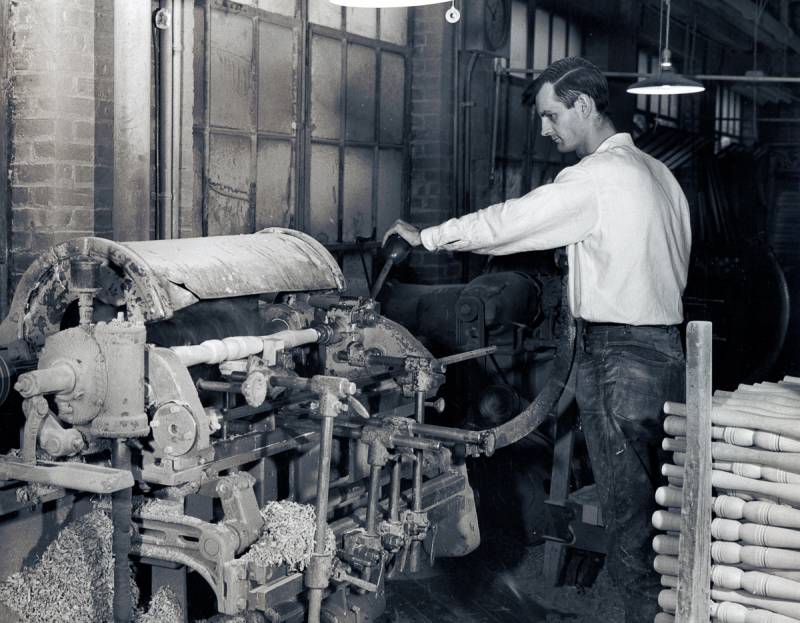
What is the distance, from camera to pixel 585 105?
2.95 meters

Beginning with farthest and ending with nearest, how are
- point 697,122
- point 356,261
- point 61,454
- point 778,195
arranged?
1. point 778,195
2. point 697,122
3. point 356,261
4. point 61,454

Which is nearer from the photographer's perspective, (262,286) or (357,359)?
(262,286)


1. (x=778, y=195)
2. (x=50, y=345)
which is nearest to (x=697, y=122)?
(x=778, y=195)

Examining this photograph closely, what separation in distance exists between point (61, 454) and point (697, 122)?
33.7 feet

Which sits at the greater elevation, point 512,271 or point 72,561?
point 512,271

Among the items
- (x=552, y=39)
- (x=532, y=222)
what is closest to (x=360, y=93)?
(x=552, y=39)

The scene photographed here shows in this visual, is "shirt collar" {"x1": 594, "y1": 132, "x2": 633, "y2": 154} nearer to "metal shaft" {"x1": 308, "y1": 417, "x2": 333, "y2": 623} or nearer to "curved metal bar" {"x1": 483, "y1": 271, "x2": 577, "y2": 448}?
"curved metal bar" {"x1": 483, "y1": 271, "x2": 577, "y2": 448}

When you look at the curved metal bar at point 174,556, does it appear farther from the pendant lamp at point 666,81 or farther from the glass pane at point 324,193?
the pendant lamp at point 666,81

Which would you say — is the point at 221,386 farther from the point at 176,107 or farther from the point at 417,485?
the point at 176,107

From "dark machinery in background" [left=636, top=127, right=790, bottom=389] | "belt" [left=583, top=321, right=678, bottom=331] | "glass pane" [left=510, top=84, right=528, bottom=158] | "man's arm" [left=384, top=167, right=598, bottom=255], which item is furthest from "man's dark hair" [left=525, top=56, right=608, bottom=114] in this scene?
"glass pane" [left=510, top=84, right=528, bottom=158]

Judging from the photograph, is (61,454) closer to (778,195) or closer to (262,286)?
(262,286)

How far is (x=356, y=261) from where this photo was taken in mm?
5547

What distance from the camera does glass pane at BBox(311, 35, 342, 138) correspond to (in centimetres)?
509

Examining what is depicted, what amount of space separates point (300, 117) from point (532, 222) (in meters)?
2.48
